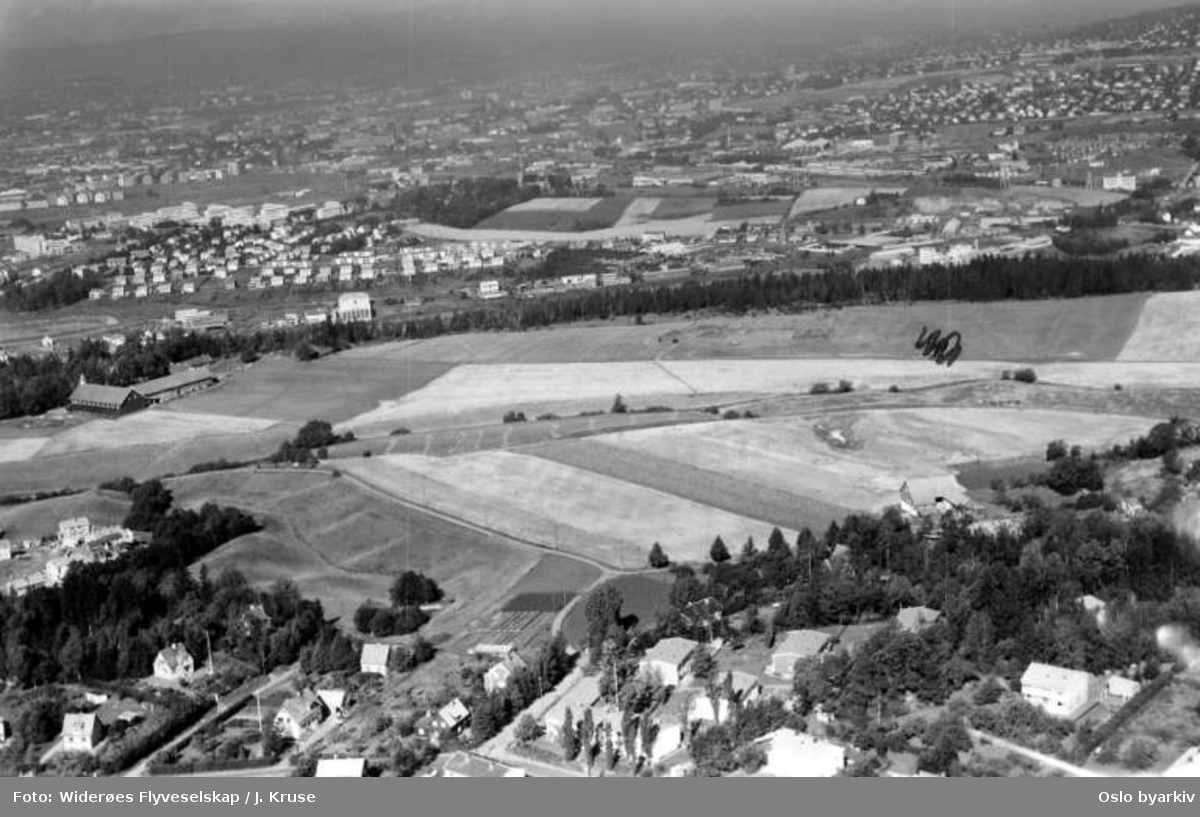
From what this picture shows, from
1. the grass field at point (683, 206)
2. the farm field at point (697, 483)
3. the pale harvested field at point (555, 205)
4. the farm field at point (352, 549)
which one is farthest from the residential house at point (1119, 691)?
the pale harvested field at point (555, 205)

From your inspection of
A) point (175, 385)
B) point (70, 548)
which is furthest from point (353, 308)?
point (70, 548)

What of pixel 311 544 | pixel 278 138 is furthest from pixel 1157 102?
pixel 311 544

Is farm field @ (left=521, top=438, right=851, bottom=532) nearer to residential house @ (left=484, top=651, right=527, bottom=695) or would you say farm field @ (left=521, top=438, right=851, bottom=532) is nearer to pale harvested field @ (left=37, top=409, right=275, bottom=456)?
residential house @ (left=484, top=651, right=527, bottom=695)

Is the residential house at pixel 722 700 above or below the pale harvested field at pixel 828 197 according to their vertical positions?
above

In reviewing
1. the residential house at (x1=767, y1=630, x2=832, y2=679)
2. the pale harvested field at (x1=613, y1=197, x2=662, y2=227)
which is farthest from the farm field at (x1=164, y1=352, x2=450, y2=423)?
the pale harvested field at (x1=613, y1=197, x2=662, y2=227)

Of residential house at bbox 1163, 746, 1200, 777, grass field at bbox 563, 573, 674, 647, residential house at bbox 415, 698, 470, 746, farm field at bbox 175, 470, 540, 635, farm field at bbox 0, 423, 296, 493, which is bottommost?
farm field at bbox 0, 423, 296, 493

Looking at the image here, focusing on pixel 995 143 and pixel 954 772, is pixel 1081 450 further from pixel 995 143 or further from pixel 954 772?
pixel 995 143

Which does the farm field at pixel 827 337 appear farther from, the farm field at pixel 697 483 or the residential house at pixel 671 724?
the residential house at pixel 671 724
